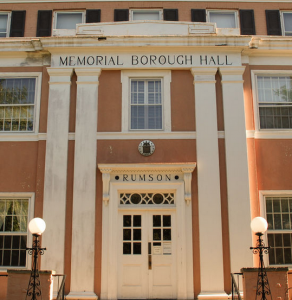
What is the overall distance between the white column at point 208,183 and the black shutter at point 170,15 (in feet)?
7.79

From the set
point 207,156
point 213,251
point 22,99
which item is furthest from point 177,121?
point 22,99

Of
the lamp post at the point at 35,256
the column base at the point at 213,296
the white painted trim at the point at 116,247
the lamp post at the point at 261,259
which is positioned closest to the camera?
the lamp post at the point at 261,259

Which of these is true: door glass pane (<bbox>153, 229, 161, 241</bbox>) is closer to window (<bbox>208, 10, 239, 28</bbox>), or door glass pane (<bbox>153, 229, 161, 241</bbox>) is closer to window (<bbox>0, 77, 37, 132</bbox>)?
window (<bbox>0, 77, 37, 132</bbox>)

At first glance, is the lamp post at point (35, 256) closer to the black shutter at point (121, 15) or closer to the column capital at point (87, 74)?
the column capital at point (87, 74)

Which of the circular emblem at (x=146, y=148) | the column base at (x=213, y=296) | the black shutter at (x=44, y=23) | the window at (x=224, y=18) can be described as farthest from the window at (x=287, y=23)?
the column base at (x=213, y=296)

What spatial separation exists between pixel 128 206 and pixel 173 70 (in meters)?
4.22

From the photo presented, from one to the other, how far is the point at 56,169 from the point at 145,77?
12.3 ft

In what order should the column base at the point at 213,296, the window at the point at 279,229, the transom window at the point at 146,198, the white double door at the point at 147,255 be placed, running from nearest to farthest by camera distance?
the column base at the point at 213,296, the white double door at the point at 147,255, the window at the point at 279,229, the transom window at the point at 146,198

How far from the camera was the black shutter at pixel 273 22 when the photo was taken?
1346cm

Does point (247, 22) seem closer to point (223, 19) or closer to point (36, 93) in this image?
point (223, 19)

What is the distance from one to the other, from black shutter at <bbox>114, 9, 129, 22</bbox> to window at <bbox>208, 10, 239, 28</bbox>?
2.75 m

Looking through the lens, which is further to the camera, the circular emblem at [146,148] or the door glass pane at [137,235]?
the circular emblem at [146,148]

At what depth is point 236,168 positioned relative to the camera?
38.1 feet

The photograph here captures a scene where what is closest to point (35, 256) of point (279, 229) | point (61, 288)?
point (61, 288)
